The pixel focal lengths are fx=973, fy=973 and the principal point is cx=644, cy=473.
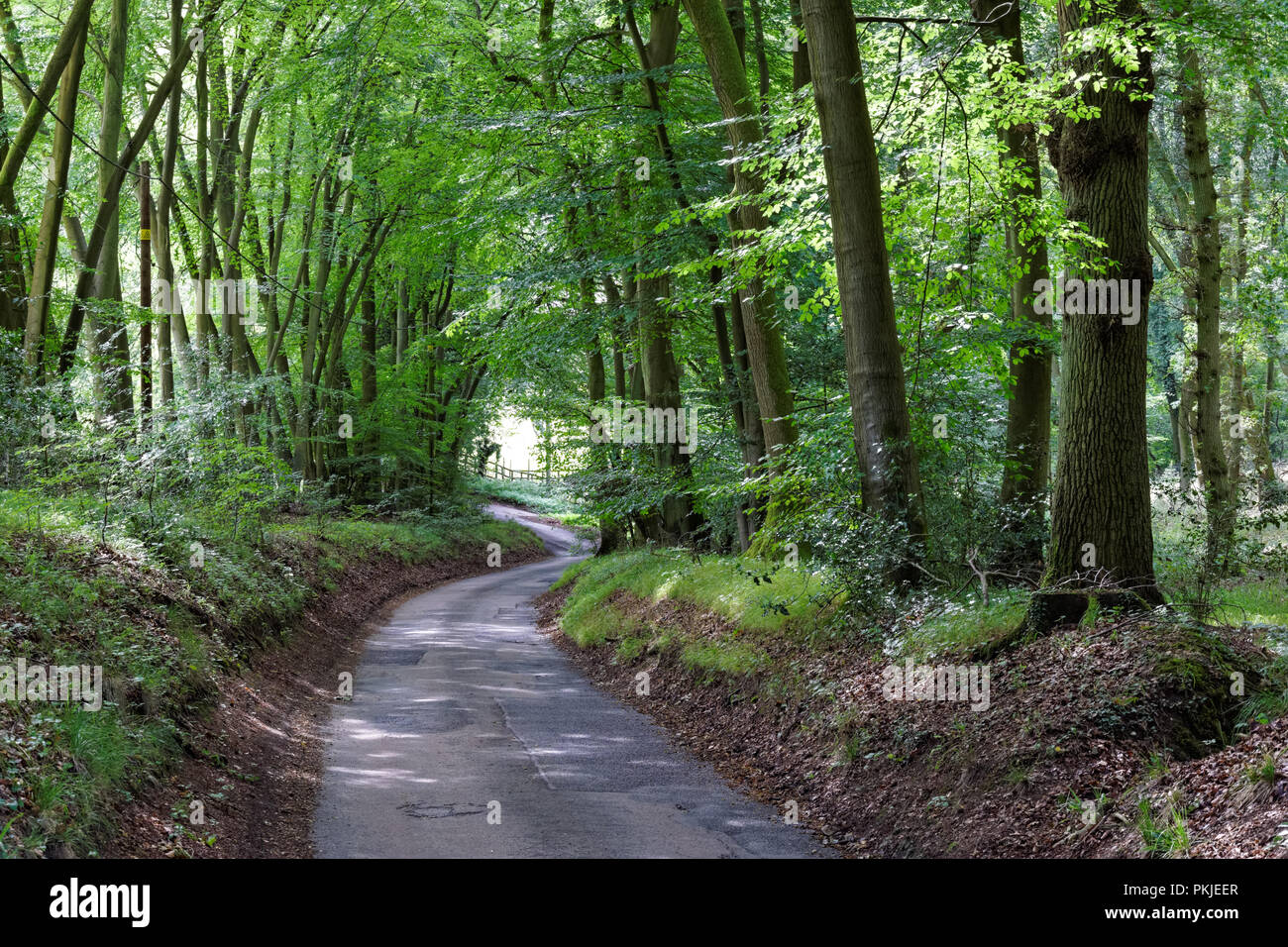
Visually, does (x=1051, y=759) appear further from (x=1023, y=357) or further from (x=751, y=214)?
(x=751, y=214)

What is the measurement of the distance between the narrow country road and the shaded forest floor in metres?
0.60

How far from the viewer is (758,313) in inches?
510

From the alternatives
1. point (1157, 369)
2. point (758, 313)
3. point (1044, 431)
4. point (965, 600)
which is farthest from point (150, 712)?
point (1157, 369)

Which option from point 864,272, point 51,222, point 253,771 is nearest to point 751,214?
point 864,272

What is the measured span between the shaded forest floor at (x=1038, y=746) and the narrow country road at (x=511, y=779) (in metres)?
0.60

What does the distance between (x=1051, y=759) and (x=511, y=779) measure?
4.20 meters

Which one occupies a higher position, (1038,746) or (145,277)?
(145,277)

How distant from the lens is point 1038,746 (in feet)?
20.0

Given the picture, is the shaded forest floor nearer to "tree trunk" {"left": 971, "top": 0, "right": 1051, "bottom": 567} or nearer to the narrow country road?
the narrow country road

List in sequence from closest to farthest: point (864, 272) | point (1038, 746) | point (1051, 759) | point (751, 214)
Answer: point (1051, 759), point (1038, 746), point (864, 272), point (751, 214)

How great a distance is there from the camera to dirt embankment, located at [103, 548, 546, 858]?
6090 mm

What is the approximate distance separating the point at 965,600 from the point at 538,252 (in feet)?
41.9

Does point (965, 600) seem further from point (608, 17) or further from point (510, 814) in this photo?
point (608, 17)
